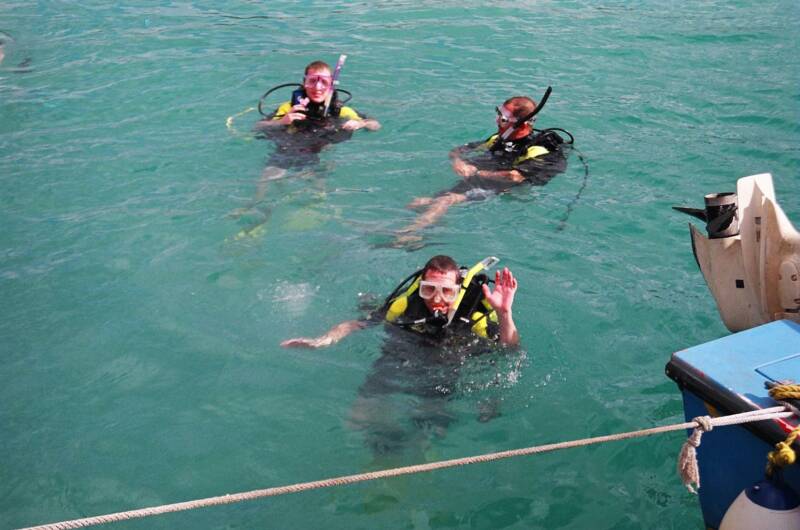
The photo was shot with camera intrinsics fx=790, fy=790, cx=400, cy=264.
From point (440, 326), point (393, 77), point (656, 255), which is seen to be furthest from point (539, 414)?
point (393, 77)

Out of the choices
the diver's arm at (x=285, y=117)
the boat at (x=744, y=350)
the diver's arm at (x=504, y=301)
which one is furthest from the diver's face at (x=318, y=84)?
the boat at (x=744, y=350)

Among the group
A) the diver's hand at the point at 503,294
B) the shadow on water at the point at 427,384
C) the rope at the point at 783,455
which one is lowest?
the shadow on water at the point at 427,384

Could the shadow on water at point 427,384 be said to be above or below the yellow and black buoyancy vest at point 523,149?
below

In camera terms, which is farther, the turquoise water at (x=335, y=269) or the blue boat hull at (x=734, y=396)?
the turquoise water at (x=335, y=269)

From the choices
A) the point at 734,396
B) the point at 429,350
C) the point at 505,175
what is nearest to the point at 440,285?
the point at 429,350

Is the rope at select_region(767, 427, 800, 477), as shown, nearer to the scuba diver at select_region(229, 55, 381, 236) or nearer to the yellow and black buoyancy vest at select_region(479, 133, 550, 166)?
the yellow and black buoyancy vest at select_region(479, 133, 550, 166)

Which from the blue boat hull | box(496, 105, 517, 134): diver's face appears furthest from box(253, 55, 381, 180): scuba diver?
the blue boat hull

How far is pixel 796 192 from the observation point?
675 centimetres

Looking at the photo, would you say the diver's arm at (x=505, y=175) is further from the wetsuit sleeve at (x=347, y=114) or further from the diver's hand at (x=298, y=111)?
the diver's hand at (x=298, y=111)

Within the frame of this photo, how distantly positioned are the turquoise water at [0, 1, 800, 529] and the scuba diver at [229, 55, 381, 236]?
18 cm

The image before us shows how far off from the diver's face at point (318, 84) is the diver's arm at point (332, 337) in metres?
3.58

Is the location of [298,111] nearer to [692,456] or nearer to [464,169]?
[464,169]

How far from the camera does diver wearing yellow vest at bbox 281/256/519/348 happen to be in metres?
4.28

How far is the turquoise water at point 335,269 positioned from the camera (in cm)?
397
